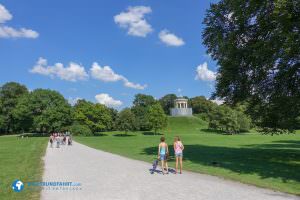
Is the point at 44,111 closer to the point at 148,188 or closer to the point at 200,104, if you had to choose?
the point at 148,188

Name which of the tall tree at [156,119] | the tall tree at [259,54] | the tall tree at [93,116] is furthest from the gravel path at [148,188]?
the tall tree at [156,119]

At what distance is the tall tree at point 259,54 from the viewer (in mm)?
18656

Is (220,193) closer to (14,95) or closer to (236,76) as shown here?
(236,76)

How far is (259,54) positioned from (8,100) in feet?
325

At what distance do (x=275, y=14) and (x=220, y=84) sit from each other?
27.3 ft

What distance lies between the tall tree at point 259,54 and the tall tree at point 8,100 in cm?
8721

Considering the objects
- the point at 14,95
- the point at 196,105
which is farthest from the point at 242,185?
the point at 196,105

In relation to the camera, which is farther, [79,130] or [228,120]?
[228,120]

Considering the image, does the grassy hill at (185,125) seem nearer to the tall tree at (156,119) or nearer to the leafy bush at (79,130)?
the tall tree at (156,119)

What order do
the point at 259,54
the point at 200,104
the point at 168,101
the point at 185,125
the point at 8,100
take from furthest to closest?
the point at 168,101 < the point at 200,104 < the point at 185,125 < the point at 8,100 < the point at 259,54

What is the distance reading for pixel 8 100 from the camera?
106125 mm

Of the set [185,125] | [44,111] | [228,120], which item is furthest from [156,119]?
[44,111]

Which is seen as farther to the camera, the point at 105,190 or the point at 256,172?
the point at 256,172

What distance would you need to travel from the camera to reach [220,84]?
2578 cm
